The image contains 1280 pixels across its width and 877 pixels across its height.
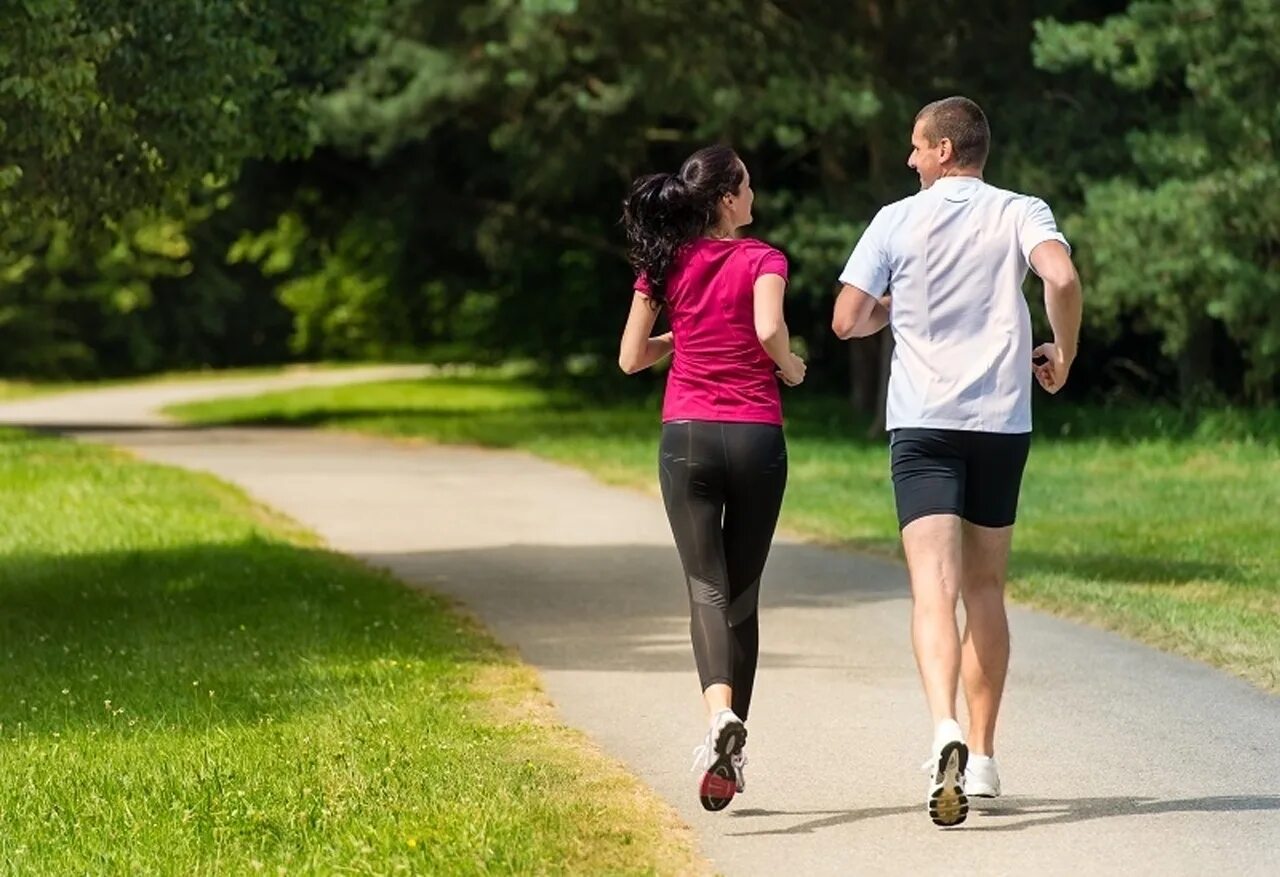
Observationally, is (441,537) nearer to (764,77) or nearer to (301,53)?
(301,53)

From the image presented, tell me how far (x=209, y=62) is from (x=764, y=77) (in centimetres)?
1403

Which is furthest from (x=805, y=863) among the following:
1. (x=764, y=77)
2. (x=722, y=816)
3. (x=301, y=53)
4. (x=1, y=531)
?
(x=764, y=77)

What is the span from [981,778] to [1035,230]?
1607mm

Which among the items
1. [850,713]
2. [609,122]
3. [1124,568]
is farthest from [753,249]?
[609,122]

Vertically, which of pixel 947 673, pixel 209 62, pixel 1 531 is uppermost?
pixel 209 62

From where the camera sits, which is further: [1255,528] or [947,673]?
[1255,528]

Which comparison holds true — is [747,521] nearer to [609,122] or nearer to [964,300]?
[964,300]

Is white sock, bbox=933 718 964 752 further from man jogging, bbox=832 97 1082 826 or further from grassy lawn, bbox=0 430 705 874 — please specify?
grassy lawn, bbox=0 430 705 874

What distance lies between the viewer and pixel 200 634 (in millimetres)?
11367

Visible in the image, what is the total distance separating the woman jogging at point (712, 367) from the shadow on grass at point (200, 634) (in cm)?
233

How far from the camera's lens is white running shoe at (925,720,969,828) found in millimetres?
6531

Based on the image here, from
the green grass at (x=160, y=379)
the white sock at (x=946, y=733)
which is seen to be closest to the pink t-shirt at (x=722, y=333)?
the white sock at (x=946, y=733)

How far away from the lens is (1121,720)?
8.70 meters

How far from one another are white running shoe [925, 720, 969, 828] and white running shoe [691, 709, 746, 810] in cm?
55
